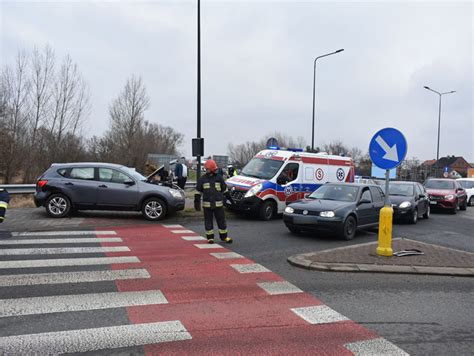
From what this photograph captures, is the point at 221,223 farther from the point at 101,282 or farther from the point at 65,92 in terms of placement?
the point at 65,92

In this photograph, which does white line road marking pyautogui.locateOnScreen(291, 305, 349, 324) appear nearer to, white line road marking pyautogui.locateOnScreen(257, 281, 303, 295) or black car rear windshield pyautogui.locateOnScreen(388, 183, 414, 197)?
white line road marking pyautogui.locateOnScreen(257, 281, 303, 295)

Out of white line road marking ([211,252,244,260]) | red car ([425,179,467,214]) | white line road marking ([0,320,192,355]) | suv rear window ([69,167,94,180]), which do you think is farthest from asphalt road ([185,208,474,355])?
red car ([425,179,467,214])

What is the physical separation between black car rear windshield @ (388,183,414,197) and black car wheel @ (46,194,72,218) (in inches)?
463

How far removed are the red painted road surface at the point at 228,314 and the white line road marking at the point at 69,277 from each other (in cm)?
26

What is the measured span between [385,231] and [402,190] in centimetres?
926

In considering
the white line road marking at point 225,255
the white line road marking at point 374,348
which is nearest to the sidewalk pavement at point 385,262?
the white line road marking at point 225,255

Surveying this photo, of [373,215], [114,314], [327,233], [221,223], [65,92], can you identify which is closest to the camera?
[114,314]

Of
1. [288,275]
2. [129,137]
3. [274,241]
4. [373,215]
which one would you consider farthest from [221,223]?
[129,137]

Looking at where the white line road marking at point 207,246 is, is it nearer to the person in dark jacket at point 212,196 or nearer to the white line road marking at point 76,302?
the person in dark jacket at point 212,196

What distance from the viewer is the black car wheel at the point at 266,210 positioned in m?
13.6

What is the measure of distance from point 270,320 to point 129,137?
41337 mm

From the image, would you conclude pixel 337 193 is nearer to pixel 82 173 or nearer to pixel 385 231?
pixel 385 231

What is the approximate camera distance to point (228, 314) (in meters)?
4.78

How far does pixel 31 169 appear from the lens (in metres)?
29.5
